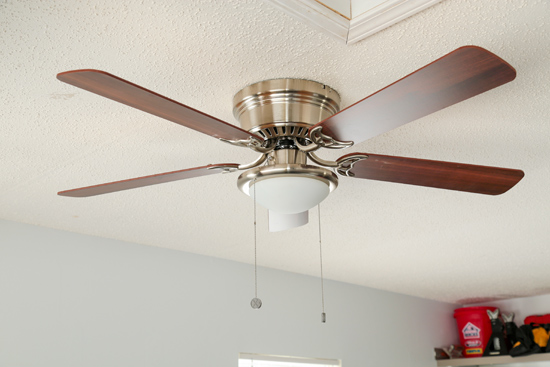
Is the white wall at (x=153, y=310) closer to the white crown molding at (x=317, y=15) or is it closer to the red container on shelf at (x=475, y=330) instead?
the red container on shelf at (x=475, y=330)

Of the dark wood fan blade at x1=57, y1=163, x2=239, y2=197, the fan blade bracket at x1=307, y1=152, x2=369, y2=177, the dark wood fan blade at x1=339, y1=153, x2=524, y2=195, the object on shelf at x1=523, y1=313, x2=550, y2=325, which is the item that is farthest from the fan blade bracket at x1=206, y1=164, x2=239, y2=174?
the object on shelf at x1=523, y1=313, x2=550, y2=325

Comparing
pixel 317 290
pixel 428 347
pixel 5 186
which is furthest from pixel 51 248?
pixel 428 347

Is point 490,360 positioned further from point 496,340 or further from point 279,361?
point 279,361

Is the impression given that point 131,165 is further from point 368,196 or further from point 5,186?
point 368,196

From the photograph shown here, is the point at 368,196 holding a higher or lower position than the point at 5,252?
higher


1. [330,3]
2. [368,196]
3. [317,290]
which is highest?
[330,3]

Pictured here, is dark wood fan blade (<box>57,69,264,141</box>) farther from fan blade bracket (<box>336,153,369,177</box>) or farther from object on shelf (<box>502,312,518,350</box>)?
object on shelf (<box>502,312,518,350</box>)

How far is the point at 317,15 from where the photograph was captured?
4.49ft

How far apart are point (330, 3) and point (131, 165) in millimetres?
1181

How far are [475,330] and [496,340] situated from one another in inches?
9.0

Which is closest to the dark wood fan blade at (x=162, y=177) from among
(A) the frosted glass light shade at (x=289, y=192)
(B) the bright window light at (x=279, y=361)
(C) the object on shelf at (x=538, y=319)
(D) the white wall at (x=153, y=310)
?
(A) the frosted glass light shade at (x=289, y=192)

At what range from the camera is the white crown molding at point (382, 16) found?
1328 mm

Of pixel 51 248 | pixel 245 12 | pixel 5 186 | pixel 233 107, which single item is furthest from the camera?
pixel 51 248

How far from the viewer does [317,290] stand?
4273mm
